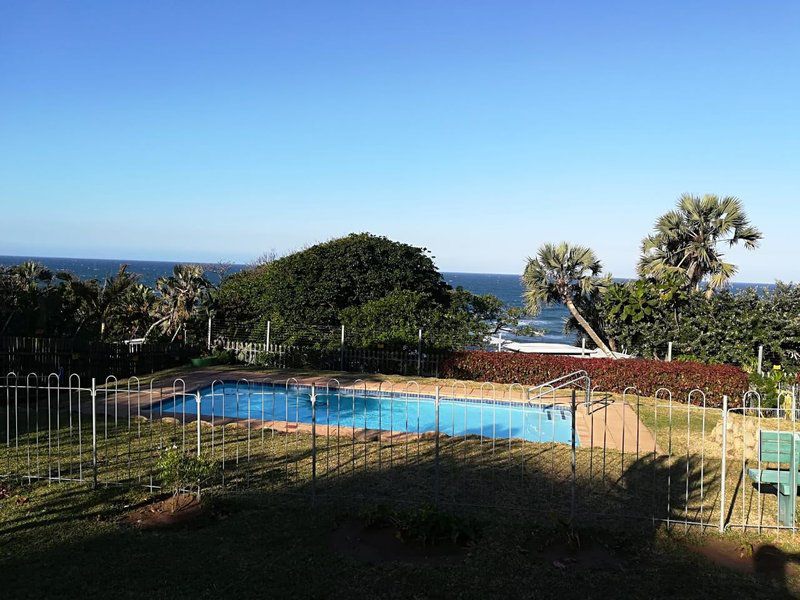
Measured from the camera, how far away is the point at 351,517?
662cm

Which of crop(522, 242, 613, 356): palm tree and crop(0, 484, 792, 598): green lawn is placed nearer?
crop(0, 484, 792, 598): green lawn

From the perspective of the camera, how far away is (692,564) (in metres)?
5.62

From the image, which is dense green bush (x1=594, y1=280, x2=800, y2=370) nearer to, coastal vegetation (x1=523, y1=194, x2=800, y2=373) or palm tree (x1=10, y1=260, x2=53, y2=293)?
coastal vegetation (x1=523, y1=194, x2=800, y2=373)

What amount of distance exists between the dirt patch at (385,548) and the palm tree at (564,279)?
49.9ft

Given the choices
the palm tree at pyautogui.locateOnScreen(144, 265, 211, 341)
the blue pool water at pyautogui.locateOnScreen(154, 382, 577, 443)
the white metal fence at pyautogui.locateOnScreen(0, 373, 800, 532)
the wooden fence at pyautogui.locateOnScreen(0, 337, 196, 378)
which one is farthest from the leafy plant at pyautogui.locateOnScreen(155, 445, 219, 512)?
the palm tree at pyautogui.locateOnScreen(144, 265, 211, 341)

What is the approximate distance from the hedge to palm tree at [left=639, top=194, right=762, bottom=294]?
14.7ft

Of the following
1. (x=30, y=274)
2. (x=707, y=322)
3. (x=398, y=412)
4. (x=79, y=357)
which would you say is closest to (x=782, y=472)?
(x=398, y=412)

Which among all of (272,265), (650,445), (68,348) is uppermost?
(272,265)

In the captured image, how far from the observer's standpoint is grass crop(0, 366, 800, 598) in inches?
203

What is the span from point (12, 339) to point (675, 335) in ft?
56.8

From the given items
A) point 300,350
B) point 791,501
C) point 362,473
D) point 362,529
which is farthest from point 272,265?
point 791,501

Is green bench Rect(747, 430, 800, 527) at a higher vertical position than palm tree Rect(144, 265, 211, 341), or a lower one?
lower

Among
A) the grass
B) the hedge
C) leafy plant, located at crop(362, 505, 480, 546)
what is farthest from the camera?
the hedge

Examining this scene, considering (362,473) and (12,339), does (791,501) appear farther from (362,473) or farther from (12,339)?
(12,339)
